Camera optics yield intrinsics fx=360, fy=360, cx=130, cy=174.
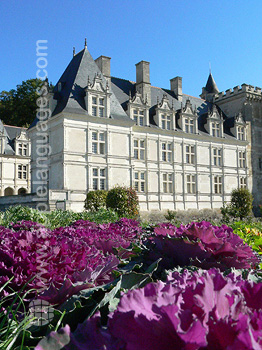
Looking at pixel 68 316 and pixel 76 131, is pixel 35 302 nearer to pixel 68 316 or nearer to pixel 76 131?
pixel 68 316

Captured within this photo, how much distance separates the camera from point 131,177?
2666cm

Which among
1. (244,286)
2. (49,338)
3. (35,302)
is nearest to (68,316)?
(35,302)

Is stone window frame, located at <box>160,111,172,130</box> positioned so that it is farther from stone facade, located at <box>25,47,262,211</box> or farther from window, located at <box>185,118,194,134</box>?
window, located at <box>185,118,194,134</box>

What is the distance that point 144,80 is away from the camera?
102 ft

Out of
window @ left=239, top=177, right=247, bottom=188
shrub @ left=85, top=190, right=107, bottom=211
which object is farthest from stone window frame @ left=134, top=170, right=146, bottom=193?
window @ left=239, top=177, right=247, bottom=188

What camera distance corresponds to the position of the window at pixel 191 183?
3101cm

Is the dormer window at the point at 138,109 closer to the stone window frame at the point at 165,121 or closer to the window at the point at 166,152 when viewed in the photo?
the stone window frame at the point at 165,121

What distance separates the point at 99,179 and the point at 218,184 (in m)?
12.8

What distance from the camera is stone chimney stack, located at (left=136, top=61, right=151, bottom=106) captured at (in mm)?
30859

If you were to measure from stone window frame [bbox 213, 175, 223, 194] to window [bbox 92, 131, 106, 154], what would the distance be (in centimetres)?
1198

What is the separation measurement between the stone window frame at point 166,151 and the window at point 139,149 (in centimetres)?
183

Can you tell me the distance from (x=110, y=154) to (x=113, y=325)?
25.2 meters

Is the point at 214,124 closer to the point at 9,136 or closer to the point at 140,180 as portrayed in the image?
the point at 140,180

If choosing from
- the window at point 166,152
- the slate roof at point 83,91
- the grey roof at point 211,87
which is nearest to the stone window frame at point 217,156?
the slate roof at point 83,91
